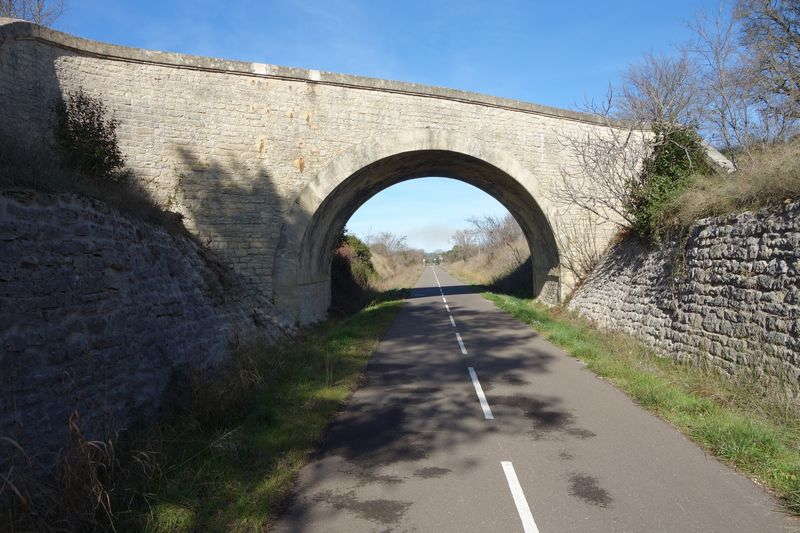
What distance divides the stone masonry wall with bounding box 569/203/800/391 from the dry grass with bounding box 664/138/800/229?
0.90 feet

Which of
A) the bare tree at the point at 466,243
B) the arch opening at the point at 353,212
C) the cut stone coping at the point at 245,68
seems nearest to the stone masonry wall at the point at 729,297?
the arch opening at the point at 353,212

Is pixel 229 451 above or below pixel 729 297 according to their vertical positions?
below

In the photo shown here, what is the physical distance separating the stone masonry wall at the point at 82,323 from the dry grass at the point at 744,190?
917cm

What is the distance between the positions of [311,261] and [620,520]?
491 inches

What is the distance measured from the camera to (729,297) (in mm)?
7762

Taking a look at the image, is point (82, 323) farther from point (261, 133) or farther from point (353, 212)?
point (353, 212)

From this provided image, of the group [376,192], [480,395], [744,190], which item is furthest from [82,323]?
[376,192]

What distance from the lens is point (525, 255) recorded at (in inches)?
1163

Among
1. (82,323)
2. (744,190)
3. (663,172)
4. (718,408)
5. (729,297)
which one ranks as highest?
(663,172)

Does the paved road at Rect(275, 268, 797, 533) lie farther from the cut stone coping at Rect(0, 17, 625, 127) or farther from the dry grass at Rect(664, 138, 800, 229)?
the cut stone coping at Rect(0, 17, 625, 127)

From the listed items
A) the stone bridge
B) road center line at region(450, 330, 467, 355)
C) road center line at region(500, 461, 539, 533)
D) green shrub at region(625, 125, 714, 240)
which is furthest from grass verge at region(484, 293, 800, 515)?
the stone bridge

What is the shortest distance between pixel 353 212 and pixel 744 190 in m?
12.8

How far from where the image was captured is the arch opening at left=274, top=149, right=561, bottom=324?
45.0 feet

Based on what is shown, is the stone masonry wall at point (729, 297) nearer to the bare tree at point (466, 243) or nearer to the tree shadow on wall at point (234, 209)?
the tree shadow on wall at point (234, 209)
